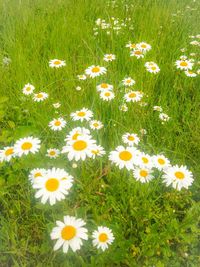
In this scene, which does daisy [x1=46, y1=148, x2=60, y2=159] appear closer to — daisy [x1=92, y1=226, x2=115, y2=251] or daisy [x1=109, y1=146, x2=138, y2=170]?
daisy [x1=109, y1=146, x2=138, y2=170]

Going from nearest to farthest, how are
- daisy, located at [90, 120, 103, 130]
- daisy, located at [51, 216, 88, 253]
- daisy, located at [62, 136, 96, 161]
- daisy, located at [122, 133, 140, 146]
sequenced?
daisy, located at [51, 216, 88, 253]
daisy, located at [62, 136, 96, 161]
daisy, located at [122, 133, 140, 146]
daisy, located at [90, 120, 103, 130]

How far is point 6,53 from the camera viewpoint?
271 cm

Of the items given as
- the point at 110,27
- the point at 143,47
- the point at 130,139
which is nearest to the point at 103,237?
the point at 130,139

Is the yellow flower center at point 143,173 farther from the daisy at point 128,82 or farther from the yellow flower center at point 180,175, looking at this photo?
the daisy at point 128,82

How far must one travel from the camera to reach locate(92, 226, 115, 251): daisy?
1.21 meters

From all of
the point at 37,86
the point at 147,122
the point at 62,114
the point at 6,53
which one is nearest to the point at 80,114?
the point at 62,114

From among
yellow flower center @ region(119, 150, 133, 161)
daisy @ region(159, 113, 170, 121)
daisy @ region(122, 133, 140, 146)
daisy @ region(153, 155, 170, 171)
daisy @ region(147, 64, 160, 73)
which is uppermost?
daisy @ region(147, 64, 160, 73)

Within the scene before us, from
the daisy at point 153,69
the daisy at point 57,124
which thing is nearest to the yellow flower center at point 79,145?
the daisy at point 57,124

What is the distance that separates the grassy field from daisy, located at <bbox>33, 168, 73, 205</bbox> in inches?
7.3

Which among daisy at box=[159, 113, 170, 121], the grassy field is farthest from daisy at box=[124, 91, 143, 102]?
daisy at box=[159, 113, 170, 121]

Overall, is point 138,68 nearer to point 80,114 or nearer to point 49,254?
point 80,114

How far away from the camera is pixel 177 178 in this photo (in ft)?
4.54

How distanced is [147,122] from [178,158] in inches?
13.9

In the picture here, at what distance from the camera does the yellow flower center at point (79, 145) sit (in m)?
1.34
